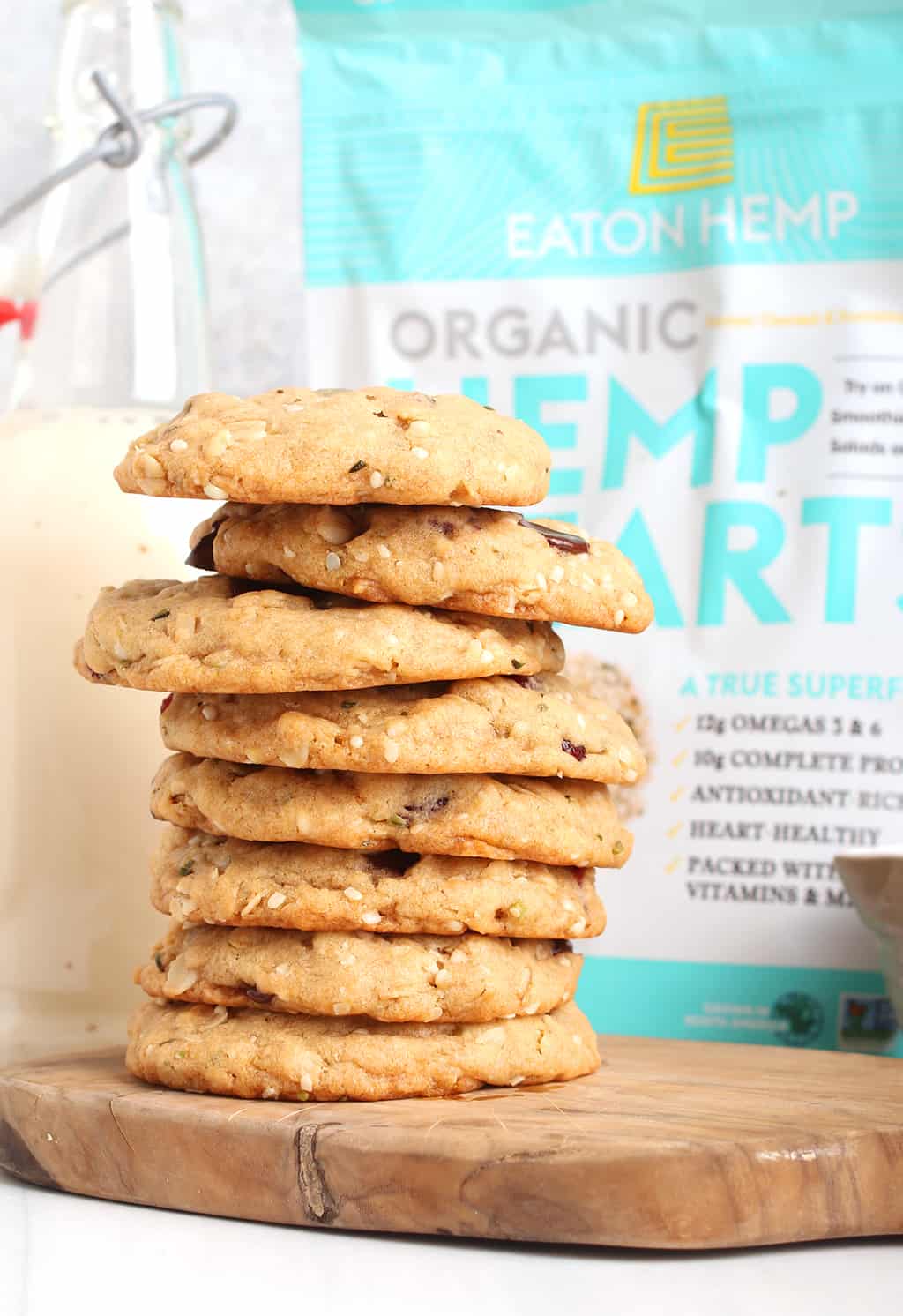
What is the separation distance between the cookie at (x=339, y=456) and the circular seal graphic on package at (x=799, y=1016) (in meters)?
0.71

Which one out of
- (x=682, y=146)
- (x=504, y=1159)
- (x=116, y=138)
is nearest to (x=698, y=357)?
(x=682, y=146)

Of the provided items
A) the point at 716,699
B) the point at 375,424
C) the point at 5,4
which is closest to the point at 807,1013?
the point at 716,699

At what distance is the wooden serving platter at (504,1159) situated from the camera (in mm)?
774

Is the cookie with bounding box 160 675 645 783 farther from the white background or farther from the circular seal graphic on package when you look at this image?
the white background

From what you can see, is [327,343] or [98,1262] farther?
[327,343]

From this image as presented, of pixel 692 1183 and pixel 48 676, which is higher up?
pixel 48 676

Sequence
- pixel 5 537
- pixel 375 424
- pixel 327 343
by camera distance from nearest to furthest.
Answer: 1. pixel 375 424
2. pixel 5 537
3. pixel 327 343

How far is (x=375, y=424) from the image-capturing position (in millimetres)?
894

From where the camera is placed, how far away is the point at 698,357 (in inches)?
58.5

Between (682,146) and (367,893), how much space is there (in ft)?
2.95

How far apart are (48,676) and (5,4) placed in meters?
0.93

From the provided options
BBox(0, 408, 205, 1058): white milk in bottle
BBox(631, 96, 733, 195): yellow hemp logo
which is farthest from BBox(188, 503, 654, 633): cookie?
BBox(631, 96, 733, 195): yellow hemp logo

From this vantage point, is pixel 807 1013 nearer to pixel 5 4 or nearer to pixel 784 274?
pixel 784 274

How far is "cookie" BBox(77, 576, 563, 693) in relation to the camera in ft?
2.87
